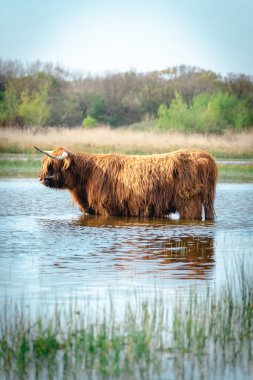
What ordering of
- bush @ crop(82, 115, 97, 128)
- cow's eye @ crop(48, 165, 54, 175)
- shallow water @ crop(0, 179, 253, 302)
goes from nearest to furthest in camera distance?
shallow water @ crop(0, 179, 253, 302)
cow's eye @ crop(48, 165, 54, 175)
bush @ crop(82, 115, 97, 128)

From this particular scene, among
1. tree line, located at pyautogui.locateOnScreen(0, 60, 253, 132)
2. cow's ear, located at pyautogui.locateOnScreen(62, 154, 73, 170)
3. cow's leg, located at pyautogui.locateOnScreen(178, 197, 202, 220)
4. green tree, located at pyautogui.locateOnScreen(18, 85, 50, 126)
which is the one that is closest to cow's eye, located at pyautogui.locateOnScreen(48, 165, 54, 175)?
cow's ear, located at pyautogui.locateOnScreen(62, 154, 73, 170)

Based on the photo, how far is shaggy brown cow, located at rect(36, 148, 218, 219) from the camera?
11.7 metres

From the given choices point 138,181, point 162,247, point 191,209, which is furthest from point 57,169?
point 162,247

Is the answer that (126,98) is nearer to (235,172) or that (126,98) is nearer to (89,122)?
(89,122)

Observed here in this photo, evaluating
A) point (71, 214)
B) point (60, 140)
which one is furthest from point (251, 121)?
point (71, 214)

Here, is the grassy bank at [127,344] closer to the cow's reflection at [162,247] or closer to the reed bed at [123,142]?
the cow's reflection at [162,247]

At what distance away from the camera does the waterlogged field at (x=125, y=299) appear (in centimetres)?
552

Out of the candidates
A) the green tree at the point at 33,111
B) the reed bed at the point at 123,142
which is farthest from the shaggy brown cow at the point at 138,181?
the green tree at the point at 33,111

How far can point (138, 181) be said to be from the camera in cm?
1177

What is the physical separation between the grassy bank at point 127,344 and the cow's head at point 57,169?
19.3 feet

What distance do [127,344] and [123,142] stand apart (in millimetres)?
26252

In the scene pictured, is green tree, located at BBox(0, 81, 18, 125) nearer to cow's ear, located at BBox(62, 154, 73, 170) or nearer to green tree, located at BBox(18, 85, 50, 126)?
green tree, located at BBox(18, 85, 50, 126)

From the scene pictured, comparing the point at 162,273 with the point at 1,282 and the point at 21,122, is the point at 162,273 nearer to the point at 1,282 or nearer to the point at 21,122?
the point at 1,282

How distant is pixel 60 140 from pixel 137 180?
21.9m
